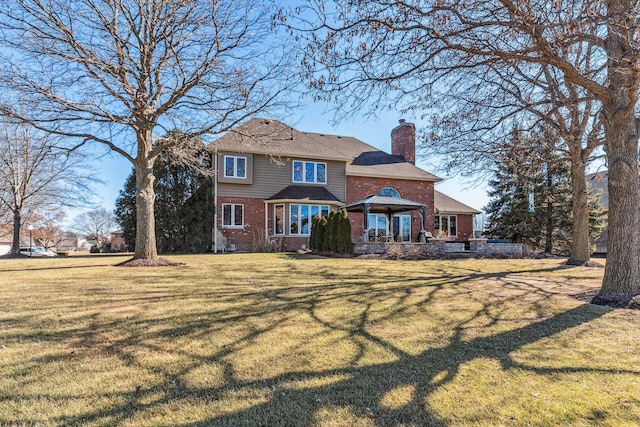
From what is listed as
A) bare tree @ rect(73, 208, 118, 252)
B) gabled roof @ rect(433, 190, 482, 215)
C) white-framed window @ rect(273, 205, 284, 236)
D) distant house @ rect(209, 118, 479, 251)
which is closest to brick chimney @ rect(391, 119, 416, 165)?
distant house @ rect(209, 118, 479, 251)

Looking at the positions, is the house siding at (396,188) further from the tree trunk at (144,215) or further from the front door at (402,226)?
the tree trunk at (144,215)

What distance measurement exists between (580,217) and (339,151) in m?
13.6

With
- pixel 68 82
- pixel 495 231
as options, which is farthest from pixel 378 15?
pixel 495 231

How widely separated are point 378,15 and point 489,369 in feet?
15.3

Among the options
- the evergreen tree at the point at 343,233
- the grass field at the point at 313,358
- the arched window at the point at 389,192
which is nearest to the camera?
the grass field at the point at 313,358

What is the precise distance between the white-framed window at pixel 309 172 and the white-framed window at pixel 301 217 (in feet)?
5.61

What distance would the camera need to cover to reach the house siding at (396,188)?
72.4ft

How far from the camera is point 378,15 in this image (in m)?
5.22

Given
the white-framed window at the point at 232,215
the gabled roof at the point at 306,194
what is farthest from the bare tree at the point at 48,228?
Answer: the gabled roof at the point at 306,194

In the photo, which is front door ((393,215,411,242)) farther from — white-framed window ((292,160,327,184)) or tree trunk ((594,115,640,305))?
tree trunk ((594,115,640,305))

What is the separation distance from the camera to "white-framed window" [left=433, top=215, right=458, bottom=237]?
83.3 ft

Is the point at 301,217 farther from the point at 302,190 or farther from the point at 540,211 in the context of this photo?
the point at 540,211

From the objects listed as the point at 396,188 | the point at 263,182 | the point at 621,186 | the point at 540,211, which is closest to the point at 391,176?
the point at 396,188

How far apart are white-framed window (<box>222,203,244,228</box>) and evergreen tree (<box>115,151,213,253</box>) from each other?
0.70 metres
